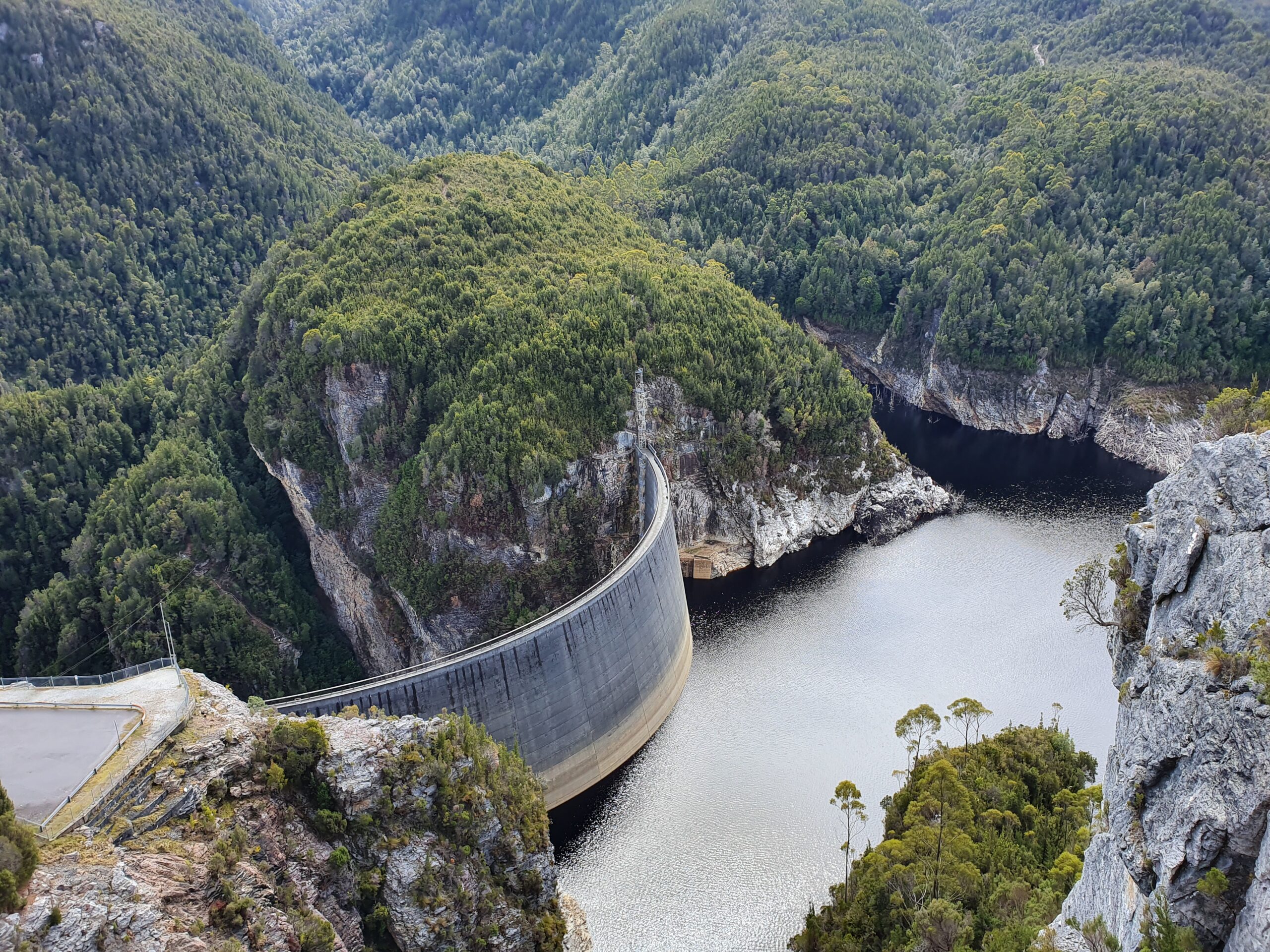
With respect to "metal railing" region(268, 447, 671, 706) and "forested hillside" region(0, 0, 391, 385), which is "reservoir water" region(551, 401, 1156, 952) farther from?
"forested hillside" region(0, 0, 391, 385)

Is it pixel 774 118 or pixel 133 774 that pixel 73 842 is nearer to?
pixel 133 774

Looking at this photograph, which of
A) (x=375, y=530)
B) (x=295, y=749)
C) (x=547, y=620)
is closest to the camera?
(x=295, y=749)

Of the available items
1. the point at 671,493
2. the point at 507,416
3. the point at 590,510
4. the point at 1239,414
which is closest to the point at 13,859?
the point at 1239,414

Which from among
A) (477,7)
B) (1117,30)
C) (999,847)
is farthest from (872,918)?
(477,7)

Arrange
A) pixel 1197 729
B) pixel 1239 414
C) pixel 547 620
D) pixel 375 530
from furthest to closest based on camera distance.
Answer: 1. pixel 375 530
2. pixel 547 620
3. pixel 1239 414
4. pixel 1197 729

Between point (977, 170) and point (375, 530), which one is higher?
point (977, 170)

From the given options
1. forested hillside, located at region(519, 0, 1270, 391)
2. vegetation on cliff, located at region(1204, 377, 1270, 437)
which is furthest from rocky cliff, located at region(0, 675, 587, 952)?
forested hillside, located at region(519, 0, 1270, 391)

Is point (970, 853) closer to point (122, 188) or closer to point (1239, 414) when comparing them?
point (1239, 414)

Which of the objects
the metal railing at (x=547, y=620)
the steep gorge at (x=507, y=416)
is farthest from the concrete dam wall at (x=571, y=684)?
the steep gorge at (x=507, y=416)
